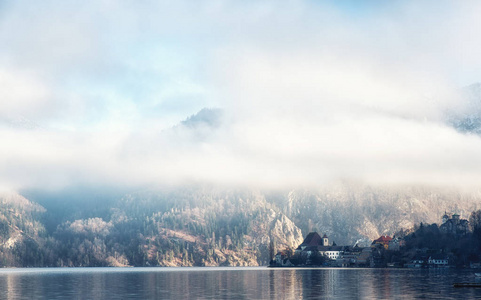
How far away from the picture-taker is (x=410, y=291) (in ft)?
453

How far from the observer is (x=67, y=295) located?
134375 mm

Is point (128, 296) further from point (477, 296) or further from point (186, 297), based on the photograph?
point (477, 296)

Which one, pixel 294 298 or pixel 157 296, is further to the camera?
pixel 157 296

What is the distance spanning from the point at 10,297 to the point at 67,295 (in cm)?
1298

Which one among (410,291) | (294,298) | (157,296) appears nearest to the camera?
(294,298)

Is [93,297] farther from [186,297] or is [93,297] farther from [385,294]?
[385,294]

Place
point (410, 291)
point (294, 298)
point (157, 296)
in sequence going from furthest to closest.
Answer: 1. point (410, 291)
2. point (157, 296)
3. point (294, 298)

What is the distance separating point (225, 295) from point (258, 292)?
39.6 ft

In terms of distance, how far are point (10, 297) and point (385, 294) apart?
286 feet

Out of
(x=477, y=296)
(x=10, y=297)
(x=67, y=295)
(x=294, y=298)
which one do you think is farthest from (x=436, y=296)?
(x=10, y=297)

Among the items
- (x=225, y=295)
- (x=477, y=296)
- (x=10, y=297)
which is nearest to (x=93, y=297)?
(x=10, y=297)

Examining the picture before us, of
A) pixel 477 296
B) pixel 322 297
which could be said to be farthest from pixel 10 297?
pixel 477 296

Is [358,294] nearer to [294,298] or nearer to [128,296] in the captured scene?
[294,298]

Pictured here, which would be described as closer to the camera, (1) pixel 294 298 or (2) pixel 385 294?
(1) pixel 294 298
